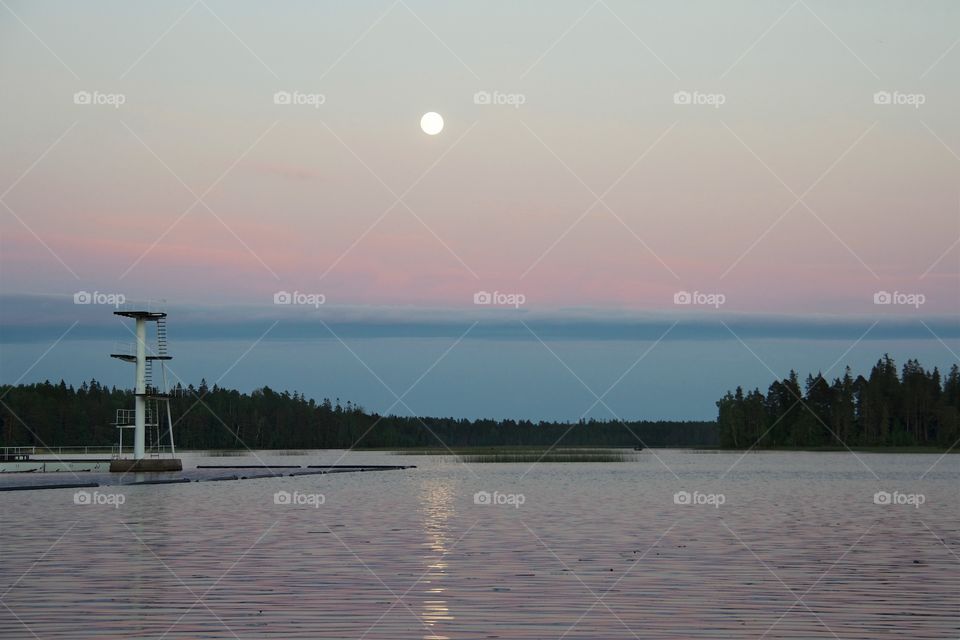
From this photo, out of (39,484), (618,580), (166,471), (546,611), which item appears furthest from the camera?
(166,471)

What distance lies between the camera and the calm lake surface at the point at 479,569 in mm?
23609

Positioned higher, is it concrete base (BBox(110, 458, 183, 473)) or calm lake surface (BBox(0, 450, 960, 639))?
concrete base (BBox(110, 458, 183, 473))

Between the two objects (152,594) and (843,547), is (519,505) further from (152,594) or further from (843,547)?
(152,594)

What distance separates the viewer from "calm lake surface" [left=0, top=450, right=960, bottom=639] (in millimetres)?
23609

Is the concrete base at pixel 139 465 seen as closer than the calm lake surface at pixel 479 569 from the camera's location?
No

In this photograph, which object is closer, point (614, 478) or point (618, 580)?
point (618, 580)

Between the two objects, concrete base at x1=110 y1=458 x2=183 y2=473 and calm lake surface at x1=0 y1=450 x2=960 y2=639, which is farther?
concrete base at x1=110 y1=458 x2=183 y2=473

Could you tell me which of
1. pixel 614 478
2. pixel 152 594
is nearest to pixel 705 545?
pixel 152 594

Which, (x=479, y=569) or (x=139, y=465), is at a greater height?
(x=139, y=465)

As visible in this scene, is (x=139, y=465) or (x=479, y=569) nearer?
(x=479, y=569)

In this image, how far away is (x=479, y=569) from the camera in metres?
32.1

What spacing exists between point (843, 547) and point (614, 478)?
5905cm

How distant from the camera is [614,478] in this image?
318ft

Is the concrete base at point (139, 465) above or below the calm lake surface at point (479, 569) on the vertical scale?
above
